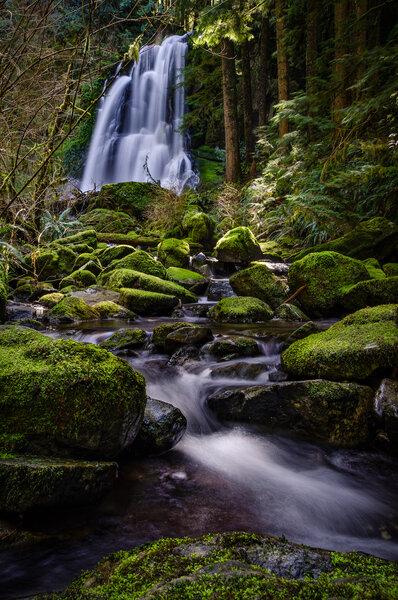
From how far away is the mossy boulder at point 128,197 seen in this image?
17375 mm

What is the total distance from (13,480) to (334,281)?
19.5 ft

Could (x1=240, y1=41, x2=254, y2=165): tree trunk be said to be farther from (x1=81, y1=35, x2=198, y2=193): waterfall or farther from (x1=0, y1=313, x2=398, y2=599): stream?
(x1=0, y1=313, x2=398, y2=599): stream

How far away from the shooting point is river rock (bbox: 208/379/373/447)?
2947mm

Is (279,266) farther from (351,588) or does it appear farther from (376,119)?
(351,588)

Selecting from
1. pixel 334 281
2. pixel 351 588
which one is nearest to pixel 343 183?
pixel 334 281

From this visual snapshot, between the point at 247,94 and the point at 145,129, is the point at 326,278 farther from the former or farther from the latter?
the point at 145,129

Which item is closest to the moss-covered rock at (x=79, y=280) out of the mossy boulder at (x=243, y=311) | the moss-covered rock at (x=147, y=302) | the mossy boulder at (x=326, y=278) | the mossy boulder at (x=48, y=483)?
the moss-covered rock at (x=147, y=302)

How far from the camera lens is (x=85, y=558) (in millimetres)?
1801

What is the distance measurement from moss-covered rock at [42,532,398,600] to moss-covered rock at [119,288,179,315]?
6.09 m

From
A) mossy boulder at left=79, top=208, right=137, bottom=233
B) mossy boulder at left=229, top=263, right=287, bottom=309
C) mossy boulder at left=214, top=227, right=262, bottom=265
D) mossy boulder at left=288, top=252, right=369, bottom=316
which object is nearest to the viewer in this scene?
mossy boulder at left=288, top=252, right=369, bottom=316

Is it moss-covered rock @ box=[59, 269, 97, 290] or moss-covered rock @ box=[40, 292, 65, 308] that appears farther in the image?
moss-covered rock @ box=[59, 269, 97, 290]

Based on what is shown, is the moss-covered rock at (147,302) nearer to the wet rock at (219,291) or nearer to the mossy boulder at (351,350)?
the wet rock at (219,291)

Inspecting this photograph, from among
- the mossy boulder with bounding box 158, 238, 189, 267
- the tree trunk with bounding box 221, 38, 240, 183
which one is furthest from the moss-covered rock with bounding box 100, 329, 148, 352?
the tree trunk with bounding box 221, 38, 240, 183

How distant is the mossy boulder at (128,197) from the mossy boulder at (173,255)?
6.75 metres
